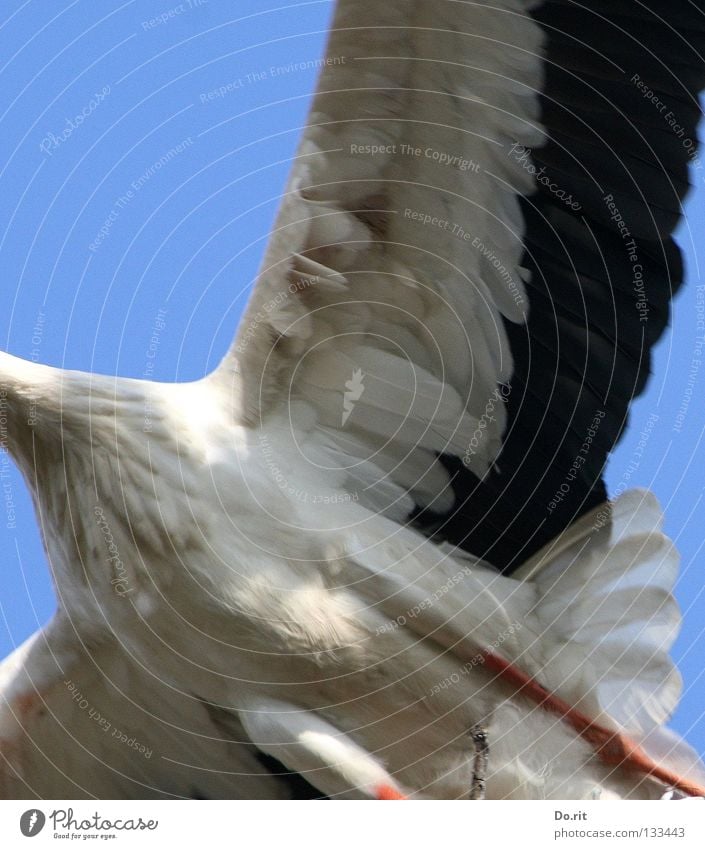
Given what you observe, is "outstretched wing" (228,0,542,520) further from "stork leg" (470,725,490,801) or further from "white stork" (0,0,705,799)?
"stork leg" (470,725,490,801)

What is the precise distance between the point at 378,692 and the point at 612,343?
131 centimetres

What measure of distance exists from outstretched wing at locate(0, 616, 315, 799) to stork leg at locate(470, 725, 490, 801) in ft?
1.76

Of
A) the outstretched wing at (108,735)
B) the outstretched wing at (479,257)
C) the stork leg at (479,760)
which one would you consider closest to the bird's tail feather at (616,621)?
the outstretched wing at (479,257)

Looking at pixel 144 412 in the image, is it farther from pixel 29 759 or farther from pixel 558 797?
pixel 558 797

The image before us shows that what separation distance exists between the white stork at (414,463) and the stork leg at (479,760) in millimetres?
12

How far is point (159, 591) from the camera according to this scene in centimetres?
520

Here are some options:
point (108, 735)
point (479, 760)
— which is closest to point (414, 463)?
point (479, 760)

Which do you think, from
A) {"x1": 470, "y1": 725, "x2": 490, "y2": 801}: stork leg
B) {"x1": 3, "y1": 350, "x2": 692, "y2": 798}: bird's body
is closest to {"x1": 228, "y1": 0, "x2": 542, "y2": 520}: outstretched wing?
Result: {"x1": 3, "y1": 350, "x2": 692, "y2": 798}: bird's body

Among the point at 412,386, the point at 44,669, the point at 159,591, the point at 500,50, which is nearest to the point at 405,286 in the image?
the point at 412,386

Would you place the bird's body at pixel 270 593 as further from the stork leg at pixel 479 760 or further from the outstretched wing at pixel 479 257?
the outstretched wing at pixel 479 257

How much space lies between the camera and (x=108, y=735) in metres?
5.91

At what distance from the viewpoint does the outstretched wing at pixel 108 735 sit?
5.54m

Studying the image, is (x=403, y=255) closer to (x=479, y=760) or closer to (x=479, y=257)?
(x=479, y=257)

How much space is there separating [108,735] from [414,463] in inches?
55.6
